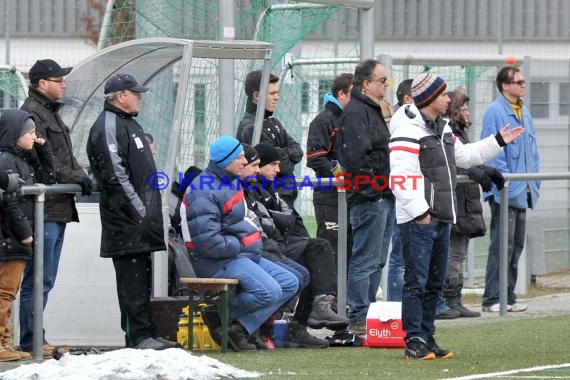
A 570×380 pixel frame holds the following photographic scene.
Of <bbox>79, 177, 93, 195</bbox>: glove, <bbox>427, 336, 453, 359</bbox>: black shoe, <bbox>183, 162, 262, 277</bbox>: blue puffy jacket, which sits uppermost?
<bbox>79, 177, 93, 195</bbox>: glove

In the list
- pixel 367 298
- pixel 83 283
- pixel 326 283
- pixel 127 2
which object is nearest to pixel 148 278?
pixel 83 283

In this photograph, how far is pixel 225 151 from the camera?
1055 cm

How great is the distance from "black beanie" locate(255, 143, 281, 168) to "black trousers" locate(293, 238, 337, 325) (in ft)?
2.28

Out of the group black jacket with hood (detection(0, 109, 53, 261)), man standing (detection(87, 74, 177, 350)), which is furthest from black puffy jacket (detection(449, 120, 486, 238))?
black jacket with hood (detection(0, 109, 53, 261))

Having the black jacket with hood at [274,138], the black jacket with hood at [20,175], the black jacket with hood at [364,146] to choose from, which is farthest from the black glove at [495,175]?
the black jacket with hood at [20,175]

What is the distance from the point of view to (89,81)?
38.5 feet

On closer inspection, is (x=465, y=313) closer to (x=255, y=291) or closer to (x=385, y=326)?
(x=385, y=326)

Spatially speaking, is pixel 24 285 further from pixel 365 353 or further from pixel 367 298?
pixel 367 298

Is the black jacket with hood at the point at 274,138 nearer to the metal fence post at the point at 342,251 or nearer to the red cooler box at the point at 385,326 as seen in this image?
the metal fence post at the point at 342,251

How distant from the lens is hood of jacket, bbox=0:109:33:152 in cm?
963

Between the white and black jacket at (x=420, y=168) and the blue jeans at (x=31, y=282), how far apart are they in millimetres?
2273

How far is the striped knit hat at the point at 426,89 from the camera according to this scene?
9.93 m

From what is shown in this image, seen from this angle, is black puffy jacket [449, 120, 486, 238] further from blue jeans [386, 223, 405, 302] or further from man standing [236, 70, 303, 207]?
man standing [236, 70, 303, 207]

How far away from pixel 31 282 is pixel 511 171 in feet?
16.4
